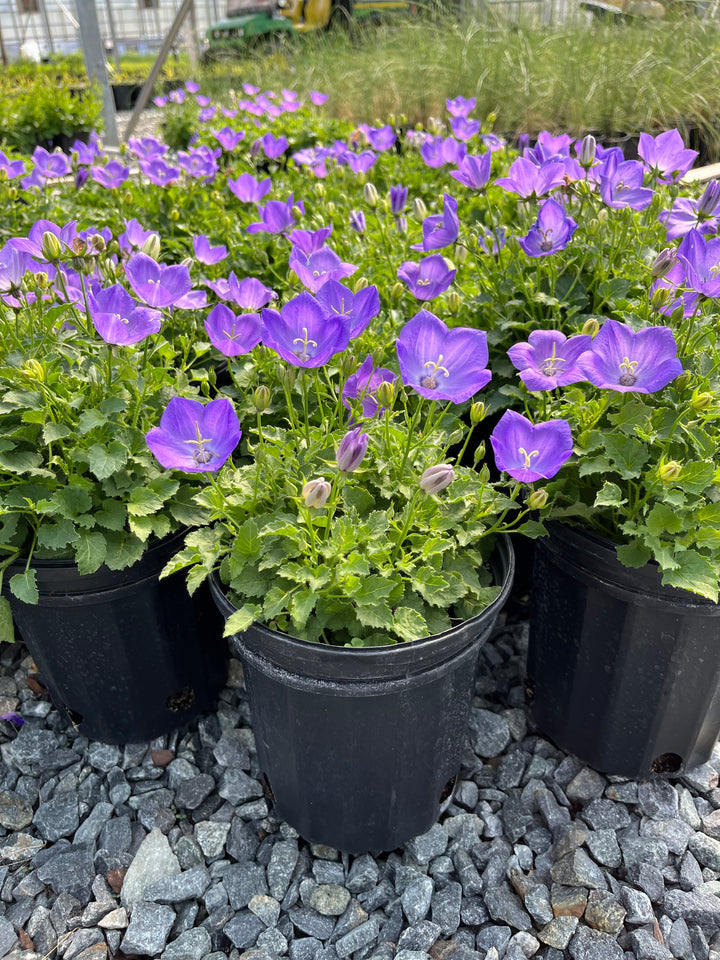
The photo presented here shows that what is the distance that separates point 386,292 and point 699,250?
87 centimetres

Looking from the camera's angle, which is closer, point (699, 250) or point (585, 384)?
point (699, 250)

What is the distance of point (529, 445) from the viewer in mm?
1404

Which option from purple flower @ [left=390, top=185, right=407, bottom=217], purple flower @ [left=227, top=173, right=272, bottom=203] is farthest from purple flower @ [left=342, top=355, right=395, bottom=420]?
purple flower @ [left=227, top=173, right=272, bottom=203]

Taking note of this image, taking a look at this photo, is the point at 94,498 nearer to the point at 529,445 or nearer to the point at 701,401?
the point at 529,445

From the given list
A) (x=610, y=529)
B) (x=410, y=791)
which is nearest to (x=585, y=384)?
(x=610, y=529)

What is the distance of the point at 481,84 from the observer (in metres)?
5.38

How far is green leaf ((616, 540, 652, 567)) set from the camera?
1.48 meters

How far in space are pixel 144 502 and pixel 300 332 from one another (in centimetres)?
51

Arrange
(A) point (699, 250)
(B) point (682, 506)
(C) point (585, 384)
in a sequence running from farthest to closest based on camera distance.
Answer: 1. (C) point (585, 384)
2. (A) point (699, 250)
3. (B) point (682, 506)

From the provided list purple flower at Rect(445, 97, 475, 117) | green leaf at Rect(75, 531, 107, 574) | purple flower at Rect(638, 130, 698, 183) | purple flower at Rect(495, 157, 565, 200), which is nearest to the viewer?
green leaf at Rect(75, 531, 107, 574)

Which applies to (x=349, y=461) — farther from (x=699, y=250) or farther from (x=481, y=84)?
(x=481, y=84)

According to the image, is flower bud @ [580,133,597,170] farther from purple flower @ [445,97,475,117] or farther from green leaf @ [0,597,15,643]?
green leaf @ [0,597,15,643]

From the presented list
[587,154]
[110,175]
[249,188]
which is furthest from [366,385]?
[110,175]

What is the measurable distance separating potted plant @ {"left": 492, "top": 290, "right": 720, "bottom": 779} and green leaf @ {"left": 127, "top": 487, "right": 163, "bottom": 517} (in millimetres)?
760
